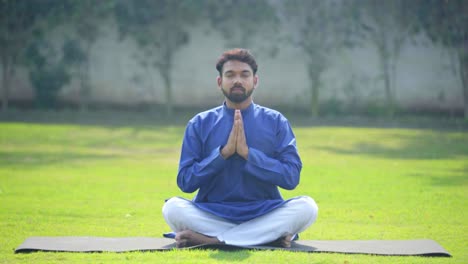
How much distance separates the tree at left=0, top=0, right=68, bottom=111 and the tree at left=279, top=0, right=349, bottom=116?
596cm

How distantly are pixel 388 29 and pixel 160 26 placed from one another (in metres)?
5.86

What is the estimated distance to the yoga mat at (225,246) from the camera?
247 inches

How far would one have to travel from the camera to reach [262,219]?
653 centimetres

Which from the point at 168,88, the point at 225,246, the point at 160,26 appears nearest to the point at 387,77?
the point at 168,88

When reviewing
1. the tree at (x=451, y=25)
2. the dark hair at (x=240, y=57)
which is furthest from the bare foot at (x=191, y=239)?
the tree at (x=451, y=25)

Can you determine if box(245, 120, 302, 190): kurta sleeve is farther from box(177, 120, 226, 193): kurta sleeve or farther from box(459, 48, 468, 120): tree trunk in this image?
box(459, 48, 468, 120): tree trunk

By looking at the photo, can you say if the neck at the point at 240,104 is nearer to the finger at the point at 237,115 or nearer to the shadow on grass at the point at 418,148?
the finger at the point at 237,115

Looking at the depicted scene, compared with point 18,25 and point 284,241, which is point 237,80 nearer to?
point 284,241

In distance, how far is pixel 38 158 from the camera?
14695 mm

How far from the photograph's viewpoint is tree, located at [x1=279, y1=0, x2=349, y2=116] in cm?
2159

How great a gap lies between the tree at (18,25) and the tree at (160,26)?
168 cm

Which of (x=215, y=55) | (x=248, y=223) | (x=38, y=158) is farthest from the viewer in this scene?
(x=215, y=55)

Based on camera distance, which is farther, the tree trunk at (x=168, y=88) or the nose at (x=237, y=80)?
the tree trunk at (x=168, y=88)

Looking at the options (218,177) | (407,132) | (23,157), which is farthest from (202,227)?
(407,132)
